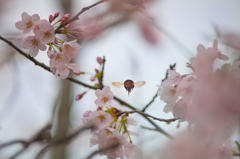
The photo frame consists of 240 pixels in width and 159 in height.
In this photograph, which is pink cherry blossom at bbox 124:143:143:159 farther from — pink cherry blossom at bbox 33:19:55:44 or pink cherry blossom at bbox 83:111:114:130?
pink cherry blossom at bbox 33:19:55:44

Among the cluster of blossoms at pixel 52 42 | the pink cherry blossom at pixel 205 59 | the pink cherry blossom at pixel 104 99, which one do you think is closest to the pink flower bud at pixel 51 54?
the cluster of blossoms at pixel 52 42

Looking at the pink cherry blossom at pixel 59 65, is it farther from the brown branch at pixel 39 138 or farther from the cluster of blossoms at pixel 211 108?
the cluster of blossoms at pixel 211 108

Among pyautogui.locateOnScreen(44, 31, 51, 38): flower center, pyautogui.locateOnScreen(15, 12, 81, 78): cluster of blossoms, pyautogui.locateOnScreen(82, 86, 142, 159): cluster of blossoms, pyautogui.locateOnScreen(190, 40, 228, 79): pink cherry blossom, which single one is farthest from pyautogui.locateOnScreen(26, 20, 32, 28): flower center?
pyautogui.locateOnScreen(190, 40, 228, 79): pink cherry blossom

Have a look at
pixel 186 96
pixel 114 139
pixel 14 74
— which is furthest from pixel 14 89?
pixel 186 96

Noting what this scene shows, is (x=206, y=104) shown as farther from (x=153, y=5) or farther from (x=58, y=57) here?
(x=153, y=5)

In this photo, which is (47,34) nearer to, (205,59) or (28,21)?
(28,21)

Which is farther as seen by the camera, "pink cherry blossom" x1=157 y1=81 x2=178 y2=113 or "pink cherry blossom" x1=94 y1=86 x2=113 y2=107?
"pink cherry blossom" x1=94 y1=86 x2=113 y2=107

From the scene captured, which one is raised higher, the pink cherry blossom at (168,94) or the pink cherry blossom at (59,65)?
the pink cherry blossom at (59,65)
